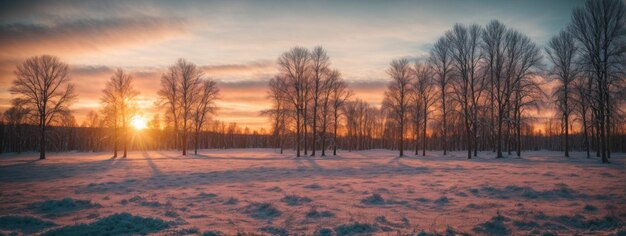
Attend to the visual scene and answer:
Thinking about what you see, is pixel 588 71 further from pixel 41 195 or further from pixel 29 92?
pixel 29 92

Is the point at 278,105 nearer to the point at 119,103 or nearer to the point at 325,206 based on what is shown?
the point at 119,103

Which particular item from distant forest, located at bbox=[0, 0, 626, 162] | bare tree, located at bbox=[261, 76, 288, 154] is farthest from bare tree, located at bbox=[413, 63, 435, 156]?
bare tree, located at bbox=[261, 76, 288, 154]

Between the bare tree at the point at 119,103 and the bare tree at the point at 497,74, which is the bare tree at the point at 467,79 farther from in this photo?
the bare tree at the point at 119,103

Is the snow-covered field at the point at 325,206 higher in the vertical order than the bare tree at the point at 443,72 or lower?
lower

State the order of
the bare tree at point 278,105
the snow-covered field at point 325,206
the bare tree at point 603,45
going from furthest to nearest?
the bare tree at point 278,105
the bare tree at point 603,45
the snow-covered field at point 325,206

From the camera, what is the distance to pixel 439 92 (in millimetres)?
36844

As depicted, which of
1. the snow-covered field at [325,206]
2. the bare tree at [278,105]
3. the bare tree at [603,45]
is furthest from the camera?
the bare tree at [278,105]

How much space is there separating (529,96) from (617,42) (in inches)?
339

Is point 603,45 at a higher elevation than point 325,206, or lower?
higher

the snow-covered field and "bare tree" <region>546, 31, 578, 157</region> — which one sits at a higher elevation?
"bare tree" <region>546, 31, 578, 157</region>

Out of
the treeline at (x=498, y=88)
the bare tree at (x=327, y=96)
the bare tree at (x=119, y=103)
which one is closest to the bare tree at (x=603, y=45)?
the treeline at (x=498, y=88)

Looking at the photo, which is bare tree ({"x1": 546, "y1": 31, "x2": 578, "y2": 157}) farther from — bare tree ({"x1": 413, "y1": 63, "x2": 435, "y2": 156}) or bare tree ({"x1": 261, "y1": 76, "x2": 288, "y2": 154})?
bare tree ({"x1": 261, "y1": 76, "x2": 288, "y2": 154})

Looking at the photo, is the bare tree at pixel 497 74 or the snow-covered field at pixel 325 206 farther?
the bare tree at pixel 497 74

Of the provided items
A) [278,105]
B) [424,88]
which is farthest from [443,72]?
[278,105]
